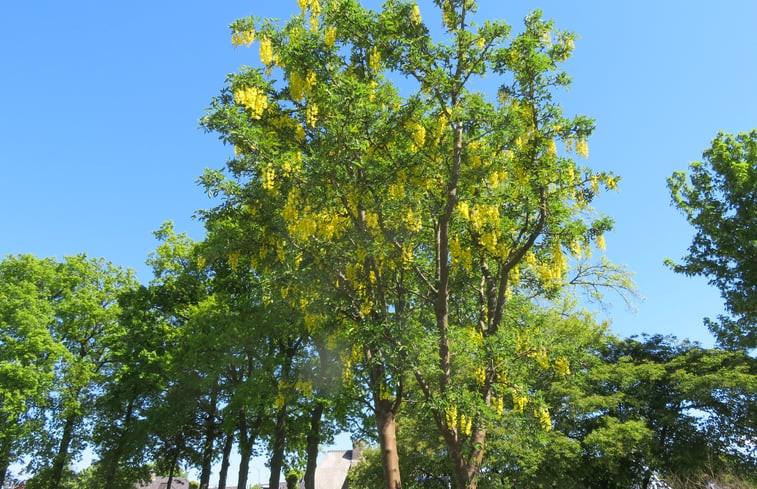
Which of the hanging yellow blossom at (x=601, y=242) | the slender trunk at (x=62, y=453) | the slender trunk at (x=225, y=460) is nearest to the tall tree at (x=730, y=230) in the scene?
the hanging yellow blossom at (x=601, y=242)

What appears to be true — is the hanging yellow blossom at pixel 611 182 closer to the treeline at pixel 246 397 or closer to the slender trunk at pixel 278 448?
the treeline at pixel 246 397

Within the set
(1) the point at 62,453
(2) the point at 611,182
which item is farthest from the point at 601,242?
(1) the point at 62,453

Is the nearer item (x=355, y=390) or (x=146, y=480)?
(x=355, y=390)

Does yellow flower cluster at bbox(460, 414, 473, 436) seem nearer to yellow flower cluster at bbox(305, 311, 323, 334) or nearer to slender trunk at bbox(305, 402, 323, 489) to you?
yellow flower cluster at bbox(305, 311, 323, 334)

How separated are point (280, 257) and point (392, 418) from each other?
418cm

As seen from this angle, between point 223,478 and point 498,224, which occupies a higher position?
point 498,224

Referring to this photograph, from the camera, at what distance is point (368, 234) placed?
10.9 metres

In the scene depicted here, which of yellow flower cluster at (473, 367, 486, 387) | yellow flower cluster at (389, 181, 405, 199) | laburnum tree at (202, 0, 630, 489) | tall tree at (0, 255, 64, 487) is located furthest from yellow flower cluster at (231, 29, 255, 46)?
tall tree at (0, 255, 64, 487)

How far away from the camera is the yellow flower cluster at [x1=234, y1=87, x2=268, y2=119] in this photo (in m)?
10.1

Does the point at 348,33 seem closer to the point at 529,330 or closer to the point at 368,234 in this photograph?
the point at 368,234

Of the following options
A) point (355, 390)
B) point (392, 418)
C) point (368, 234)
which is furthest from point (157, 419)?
point (368, 234)

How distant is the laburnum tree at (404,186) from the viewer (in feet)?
32.3

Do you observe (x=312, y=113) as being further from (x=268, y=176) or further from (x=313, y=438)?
(x=313, y=438)

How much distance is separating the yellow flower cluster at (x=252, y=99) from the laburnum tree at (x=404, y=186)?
0.04 meters
